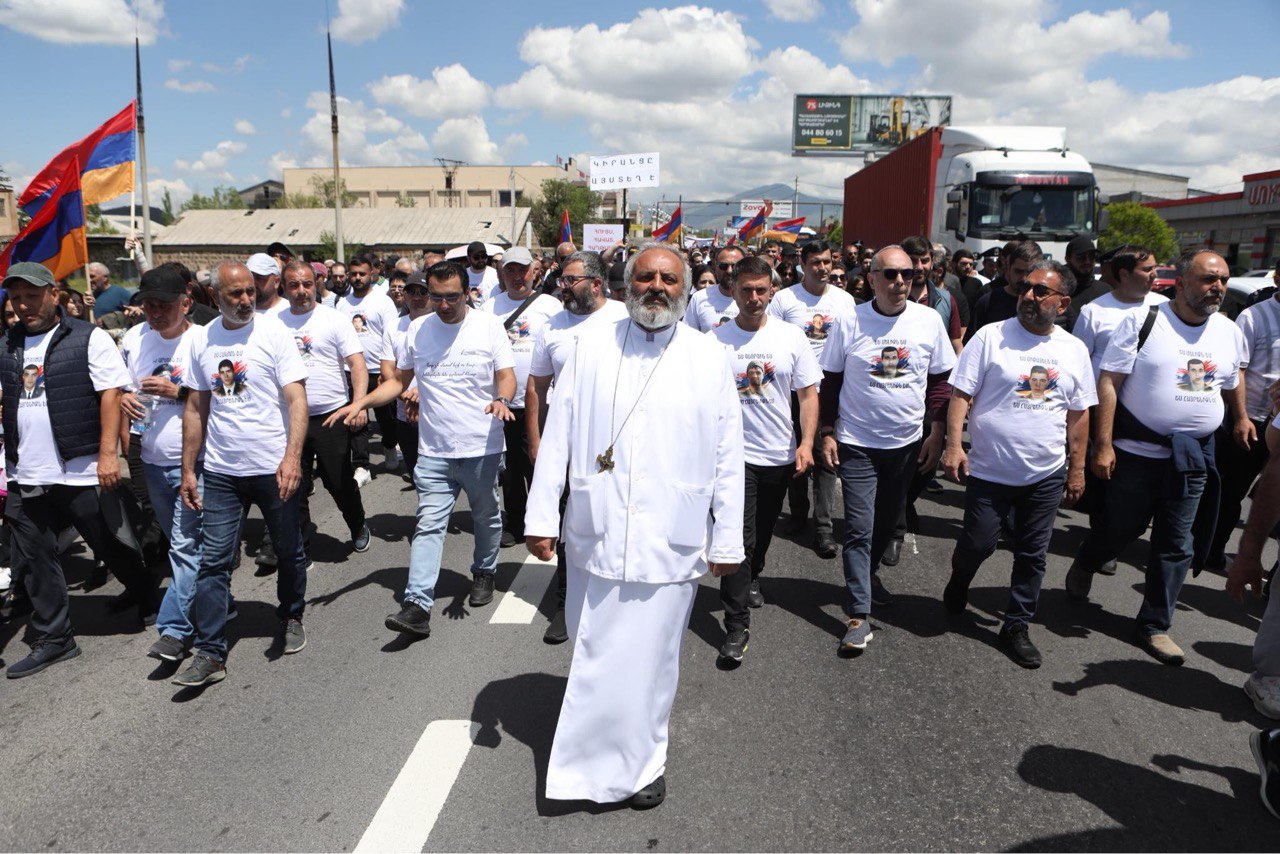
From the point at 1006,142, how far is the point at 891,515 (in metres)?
14.8

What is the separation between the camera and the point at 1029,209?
1571cm

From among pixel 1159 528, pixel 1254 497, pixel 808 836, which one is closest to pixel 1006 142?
pixel 1159 528

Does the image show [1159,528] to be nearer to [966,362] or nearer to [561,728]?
[966,362]

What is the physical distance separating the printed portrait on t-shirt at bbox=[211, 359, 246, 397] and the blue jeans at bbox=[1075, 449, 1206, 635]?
4.66m

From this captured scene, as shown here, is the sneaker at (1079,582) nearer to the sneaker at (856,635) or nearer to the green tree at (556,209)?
the sneaker at (856,635)

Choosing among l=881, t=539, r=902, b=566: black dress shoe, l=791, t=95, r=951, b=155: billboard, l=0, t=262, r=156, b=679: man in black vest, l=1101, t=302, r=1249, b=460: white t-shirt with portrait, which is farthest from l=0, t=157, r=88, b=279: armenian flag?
l=791, t=95, r=951, b=155: billboard

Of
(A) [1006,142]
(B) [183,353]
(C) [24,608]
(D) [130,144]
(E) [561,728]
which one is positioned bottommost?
(C) [24,608]

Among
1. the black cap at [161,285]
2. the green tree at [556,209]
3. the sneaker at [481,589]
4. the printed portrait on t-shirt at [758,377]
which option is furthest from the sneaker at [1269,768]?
the green tree at [556,209]

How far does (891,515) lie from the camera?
4812 millimetres

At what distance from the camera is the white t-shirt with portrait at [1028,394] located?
4.24 meters

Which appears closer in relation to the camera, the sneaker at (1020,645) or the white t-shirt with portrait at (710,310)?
the sneaker at (1020,645)

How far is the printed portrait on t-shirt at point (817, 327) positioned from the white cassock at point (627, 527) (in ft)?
12.1

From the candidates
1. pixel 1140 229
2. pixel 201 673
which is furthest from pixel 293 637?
pixel 1140 229

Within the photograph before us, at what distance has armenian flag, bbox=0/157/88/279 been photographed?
6781 millimetres
